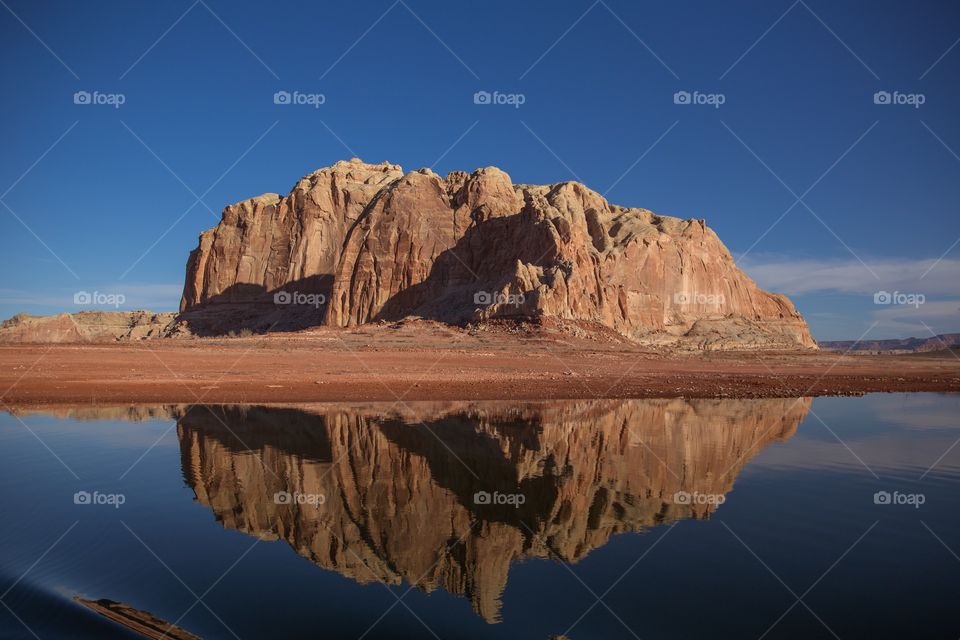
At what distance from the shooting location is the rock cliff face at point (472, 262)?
6531 cm

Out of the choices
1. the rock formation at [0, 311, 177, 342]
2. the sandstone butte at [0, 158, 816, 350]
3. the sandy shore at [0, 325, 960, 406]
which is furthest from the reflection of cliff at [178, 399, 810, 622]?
the rock formation at [0, 311, 177, 342]

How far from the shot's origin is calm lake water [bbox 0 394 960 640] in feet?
18.6

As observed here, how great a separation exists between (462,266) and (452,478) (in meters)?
62.0

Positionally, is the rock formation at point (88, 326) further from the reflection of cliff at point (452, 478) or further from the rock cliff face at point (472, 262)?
the reflection of cliff at point (452, 478)

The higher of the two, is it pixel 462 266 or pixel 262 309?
pixel 262 309

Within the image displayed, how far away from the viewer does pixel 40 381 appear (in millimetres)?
25734

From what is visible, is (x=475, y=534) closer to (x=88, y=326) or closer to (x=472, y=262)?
(x=472, y=262)

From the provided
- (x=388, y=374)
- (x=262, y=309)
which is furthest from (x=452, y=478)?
(x=262, y=309)

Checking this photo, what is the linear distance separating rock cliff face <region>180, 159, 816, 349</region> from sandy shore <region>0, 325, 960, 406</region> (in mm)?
11348

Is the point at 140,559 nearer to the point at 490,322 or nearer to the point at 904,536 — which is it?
the point at 904,536

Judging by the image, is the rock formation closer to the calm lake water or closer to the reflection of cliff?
the reflection of cliff

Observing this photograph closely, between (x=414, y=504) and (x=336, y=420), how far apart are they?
850 centimetres

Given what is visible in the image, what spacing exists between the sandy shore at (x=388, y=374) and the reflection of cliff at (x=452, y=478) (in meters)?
5.99

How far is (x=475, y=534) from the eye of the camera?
7.70 m
